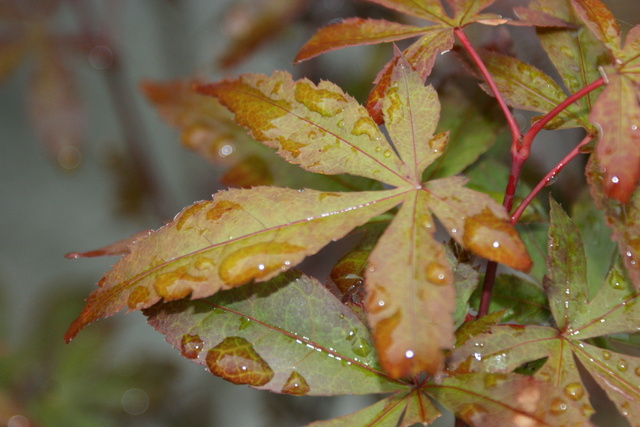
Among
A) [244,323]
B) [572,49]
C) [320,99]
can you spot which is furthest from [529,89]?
[244,323]

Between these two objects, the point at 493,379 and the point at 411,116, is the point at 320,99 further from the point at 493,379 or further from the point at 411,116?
the point at 493,379

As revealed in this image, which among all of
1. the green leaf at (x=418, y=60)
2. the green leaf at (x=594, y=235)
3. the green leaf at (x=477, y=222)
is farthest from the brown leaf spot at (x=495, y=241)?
the green leaf at (x=594, y=235)

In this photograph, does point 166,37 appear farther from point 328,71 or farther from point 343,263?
point 343,263

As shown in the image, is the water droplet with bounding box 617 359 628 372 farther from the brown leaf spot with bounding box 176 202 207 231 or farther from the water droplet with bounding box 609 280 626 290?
the brown leaf spot with bounding box 176 202 207 231

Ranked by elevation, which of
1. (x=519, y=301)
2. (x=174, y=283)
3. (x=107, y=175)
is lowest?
(x=107, y=175)

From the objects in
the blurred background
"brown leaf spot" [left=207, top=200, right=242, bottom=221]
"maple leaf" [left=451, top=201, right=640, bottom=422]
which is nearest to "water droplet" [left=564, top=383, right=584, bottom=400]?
"maple leaf" [left=451, top=201, right=640, bottom=422]

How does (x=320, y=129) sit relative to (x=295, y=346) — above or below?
above
